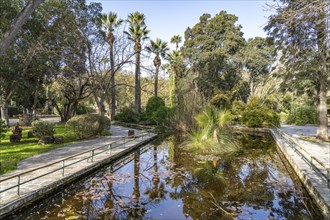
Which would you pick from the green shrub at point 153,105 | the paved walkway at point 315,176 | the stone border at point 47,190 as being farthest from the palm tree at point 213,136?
the green shrub at point 153,105

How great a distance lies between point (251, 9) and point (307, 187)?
4634mm

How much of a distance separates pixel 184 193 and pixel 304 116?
20.5 metres

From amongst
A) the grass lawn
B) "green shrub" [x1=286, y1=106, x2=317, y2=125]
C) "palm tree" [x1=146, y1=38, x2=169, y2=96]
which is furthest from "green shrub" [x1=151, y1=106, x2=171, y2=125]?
"green shrub" [x1=286, y1=106, x2=317, y2=125]

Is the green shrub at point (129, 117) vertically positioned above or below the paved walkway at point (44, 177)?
above

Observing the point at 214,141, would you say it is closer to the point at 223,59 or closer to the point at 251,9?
the point at 251,9

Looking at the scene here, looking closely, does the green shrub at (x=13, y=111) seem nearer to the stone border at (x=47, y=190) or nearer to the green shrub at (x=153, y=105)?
the green shrub at (x=153, y=105)

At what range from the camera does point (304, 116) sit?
23297 mm

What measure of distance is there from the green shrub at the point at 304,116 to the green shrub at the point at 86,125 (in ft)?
56.6

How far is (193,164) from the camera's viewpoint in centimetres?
949

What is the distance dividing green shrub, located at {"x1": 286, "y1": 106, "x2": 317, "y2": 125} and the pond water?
15.2 metres

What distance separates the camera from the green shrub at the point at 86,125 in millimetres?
14406

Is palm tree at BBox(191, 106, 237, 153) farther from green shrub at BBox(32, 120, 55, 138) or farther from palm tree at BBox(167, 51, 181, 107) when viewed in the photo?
palm tree at BBox(167, 51, 181, 107)

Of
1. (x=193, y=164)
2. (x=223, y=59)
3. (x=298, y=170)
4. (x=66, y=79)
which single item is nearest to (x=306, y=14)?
(x=298, y=170)

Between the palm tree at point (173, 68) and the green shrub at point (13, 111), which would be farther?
the green shrub at point (13, 111)
